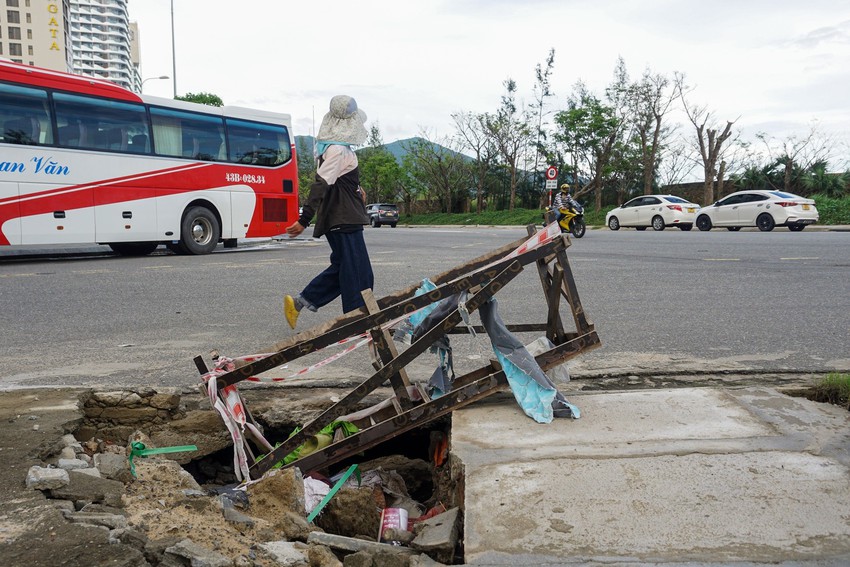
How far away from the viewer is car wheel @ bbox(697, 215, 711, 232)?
24.1 meters

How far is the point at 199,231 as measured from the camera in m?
14.8

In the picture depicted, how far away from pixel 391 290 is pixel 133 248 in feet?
28.8

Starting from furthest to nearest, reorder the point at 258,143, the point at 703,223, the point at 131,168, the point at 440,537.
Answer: the point at 703,223 < the point at 258,143 < the point at 131,168 < the point at 440,537

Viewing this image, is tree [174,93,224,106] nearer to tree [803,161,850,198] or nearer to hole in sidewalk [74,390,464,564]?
tree [803,161,850,198]

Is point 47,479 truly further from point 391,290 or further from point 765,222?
point 765,222

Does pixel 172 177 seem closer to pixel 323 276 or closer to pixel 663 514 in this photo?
pixel 323 276

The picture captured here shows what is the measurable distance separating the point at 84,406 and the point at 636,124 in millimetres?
38737

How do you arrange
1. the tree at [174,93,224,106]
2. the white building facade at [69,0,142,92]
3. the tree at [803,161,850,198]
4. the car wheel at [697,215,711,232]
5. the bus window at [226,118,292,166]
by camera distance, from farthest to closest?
1. the white building facade at [69,0,142,92]
2. the tree at [174,93,224,106]
3. the tree at [803,161,850,198]
4. the car wheel at [697,215,711,232]
5. the bus window at [226,118,292,166]

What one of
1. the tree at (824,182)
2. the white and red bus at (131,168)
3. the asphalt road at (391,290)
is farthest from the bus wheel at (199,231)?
the tree at (824,182)

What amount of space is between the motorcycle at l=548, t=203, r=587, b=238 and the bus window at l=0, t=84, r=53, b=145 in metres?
12.0

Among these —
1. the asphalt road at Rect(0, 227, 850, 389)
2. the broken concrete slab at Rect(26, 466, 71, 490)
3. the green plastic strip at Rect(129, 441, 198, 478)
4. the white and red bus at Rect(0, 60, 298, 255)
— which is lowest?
the green plastic strip at Rect(129, 441, 198, 478)

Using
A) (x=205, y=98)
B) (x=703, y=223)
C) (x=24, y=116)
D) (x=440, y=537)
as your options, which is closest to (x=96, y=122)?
(x=24, y=116)

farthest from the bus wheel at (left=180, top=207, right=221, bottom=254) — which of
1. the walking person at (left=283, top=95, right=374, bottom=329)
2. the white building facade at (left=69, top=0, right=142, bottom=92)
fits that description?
the white building facade at (left=69, top=0, right=142, bottom=92)

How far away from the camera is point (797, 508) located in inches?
90.9
